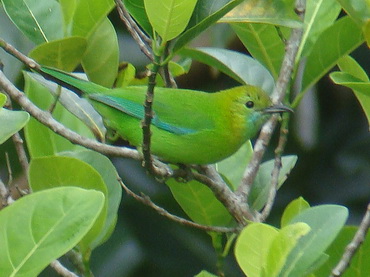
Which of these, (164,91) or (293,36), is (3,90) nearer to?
(164,91)

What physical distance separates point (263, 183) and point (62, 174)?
84 cm

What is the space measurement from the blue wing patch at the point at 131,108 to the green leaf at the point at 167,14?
1.04 metres

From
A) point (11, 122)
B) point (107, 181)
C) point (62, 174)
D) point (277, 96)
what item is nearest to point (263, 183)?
point (277, 96)

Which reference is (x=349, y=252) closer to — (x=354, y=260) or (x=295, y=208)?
(x=354, y=260)

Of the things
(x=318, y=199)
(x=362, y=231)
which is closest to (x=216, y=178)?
(x=362, y=231)

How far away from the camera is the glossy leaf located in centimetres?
268

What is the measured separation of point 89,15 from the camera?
8.59 ft

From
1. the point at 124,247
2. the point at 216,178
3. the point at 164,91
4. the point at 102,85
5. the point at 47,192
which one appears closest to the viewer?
the point at 47,192

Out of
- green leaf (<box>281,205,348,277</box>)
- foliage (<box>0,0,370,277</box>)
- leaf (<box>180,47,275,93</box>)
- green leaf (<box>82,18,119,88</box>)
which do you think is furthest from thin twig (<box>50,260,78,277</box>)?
leaf (<box>180,47,275,93</box>)

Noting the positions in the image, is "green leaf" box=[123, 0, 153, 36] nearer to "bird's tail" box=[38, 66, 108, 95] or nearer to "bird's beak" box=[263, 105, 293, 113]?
"bird's tail" box=[38, 66, 108, 95]

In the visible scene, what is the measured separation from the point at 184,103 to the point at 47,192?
1639mm

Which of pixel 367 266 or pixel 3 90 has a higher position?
pixel 3 90

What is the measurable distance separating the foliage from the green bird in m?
0.07

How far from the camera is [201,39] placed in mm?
4422
